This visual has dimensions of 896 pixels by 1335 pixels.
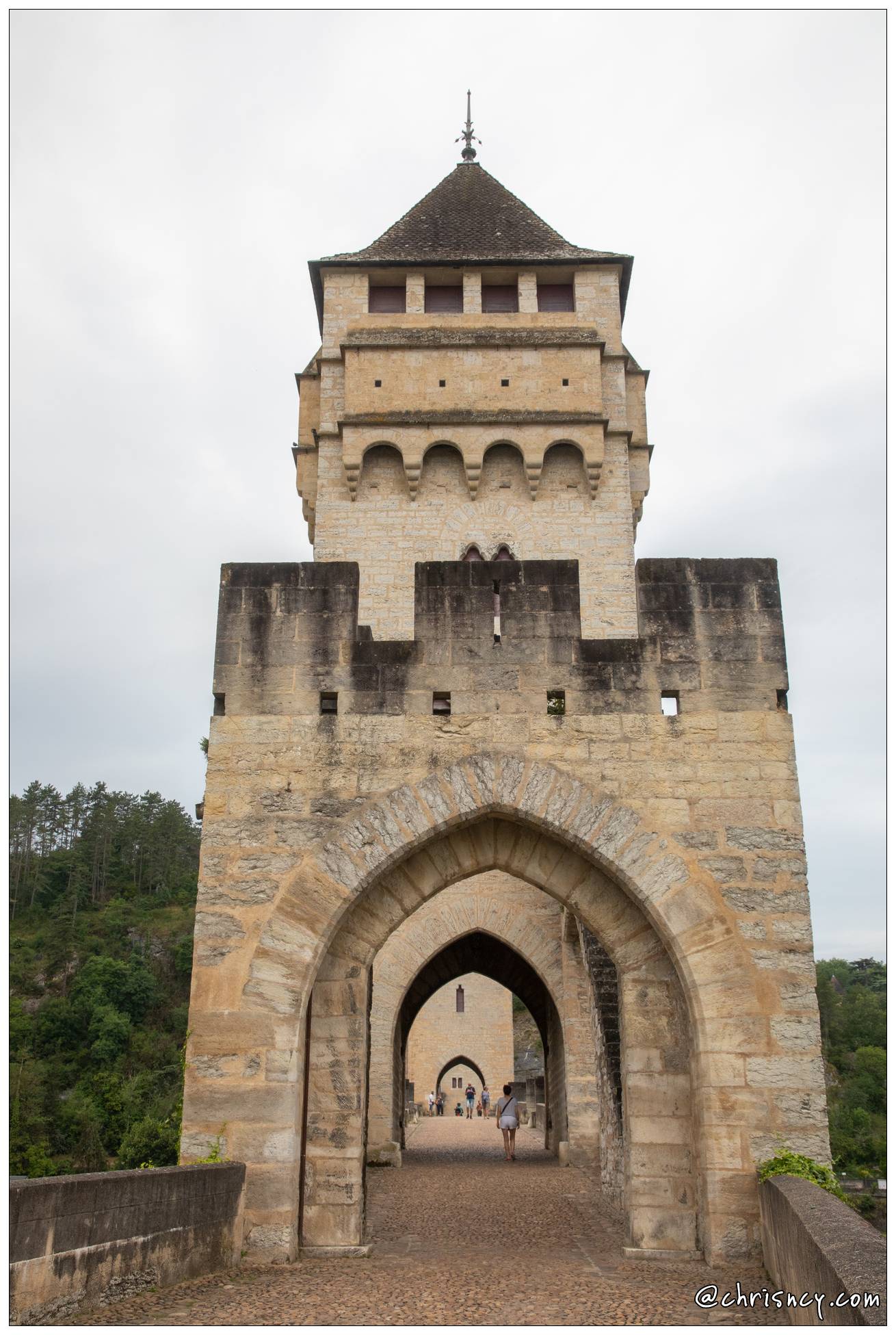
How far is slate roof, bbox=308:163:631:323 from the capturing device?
1798 cm

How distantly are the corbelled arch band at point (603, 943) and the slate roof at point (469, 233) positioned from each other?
13.2 metres

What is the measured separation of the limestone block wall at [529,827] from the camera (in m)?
6.33

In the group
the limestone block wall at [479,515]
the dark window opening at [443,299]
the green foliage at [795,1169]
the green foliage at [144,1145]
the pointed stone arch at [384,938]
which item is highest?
the dark window opening at [443,299]

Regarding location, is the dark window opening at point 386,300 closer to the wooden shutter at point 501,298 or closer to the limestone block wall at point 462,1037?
the wooden shutter at point 501,298

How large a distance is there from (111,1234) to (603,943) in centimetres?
357

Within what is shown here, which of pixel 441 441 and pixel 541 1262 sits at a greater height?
pixel 441 441

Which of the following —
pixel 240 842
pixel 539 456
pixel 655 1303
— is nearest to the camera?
pixel 655 1303

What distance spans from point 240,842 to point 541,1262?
303 cm

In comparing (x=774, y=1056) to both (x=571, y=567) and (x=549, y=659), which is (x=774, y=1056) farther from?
(x=571, y=567)

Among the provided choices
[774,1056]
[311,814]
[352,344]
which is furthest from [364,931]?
[352,344]

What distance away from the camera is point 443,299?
59.8ft

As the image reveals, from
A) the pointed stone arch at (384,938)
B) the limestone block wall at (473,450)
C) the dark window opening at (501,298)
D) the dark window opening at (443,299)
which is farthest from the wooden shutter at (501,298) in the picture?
the pointed stone arch at (384,938)

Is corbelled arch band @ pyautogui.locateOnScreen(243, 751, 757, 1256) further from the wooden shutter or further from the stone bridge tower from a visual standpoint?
the wooden shutter

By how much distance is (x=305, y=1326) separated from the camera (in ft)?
15.1
